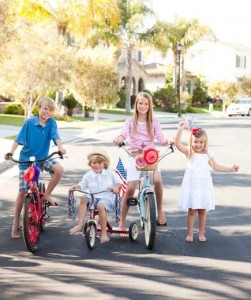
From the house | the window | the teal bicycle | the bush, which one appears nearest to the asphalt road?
the teal bicycle

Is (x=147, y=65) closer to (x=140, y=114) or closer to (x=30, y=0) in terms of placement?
(x=30, y=0)

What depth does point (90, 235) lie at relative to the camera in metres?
7.82

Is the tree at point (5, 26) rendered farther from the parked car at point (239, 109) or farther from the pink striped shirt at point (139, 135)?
the parked car at point (239, 109)

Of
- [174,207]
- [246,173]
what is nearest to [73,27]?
[246,173]

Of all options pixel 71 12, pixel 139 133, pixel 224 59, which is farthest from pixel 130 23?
pixel 139 133

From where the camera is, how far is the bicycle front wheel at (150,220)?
7.70 metres

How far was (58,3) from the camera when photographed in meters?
44.5

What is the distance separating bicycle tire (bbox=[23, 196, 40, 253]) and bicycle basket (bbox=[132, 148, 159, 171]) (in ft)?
3.99

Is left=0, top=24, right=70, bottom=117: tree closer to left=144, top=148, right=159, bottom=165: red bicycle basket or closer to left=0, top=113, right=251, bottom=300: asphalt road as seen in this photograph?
left=0, top=113, right=251, bottom=300: asphalt road

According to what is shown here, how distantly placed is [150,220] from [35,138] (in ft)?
5.55

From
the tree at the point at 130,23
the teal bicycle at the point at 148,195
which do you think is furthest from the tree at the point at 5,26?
the tree at the point at 130,23

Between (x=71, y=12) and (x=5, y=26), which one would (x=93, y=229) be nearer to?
(x=5, y=26)

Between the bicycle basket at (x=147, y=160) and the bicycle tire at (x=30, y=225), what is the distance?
1216 mm

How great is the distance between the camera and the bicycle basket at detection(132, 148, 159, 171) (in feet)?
25.8
